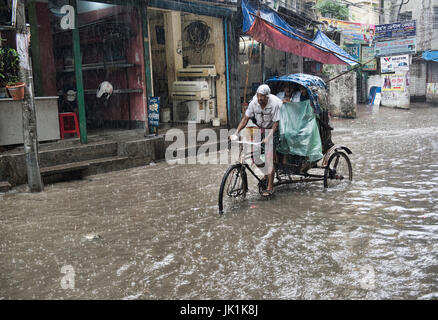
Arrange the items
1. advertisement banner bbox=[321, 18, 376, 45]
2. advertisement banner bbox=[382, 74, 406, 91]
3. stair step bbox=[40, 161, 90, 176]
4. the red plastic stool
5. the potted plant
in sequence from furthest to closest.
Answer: advertisement banner bbox=[321, 18, 376, 45] < advertisement banner bbox=[382, 74, 406, 91] < the red plastic stool < stair step bbox=[40, 161, 90, 176] < the potted plant

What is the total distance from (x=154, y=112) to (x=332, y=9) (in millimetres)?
21581

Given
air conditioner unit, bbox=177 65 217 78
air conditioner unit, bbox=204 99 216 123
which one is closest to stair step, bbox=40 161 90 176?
air conditioner unit, bbox=204 99 216 123

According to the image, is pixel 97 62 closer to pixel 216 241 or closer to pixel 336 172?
pixel 336 172

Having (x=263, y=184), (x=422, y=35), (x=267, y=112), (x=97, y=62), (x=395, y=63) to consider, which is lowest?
(x=263, y=184)

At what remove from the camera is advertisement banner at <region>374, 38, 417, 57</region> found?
82.0 ft

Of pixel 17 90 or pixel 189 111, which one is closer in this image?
pixel 17 90

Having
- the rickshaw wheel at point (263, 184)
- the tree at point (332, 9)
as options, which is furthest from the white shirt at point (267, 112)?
the tree at point (332, 9)

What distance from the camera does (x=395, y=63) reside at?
26.2m

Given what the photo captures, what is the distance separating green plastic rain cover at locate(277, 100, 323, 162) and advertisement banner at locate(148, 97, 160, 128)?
4374 millimetres

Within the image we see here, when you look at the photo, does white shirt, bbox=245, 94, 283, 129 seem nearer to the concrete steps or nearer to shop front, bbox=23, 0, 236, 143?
the concrete steps

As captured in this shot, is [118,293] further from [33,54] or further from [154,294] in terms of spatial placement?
[33,54]

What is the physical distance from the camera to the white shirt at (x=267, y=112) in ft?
22.3

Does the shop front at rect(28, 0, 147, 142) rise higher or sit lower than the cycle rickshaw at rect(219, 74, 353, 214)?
higher

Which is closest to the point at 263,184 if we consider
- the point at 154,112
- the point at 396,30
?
the point at 154,112
